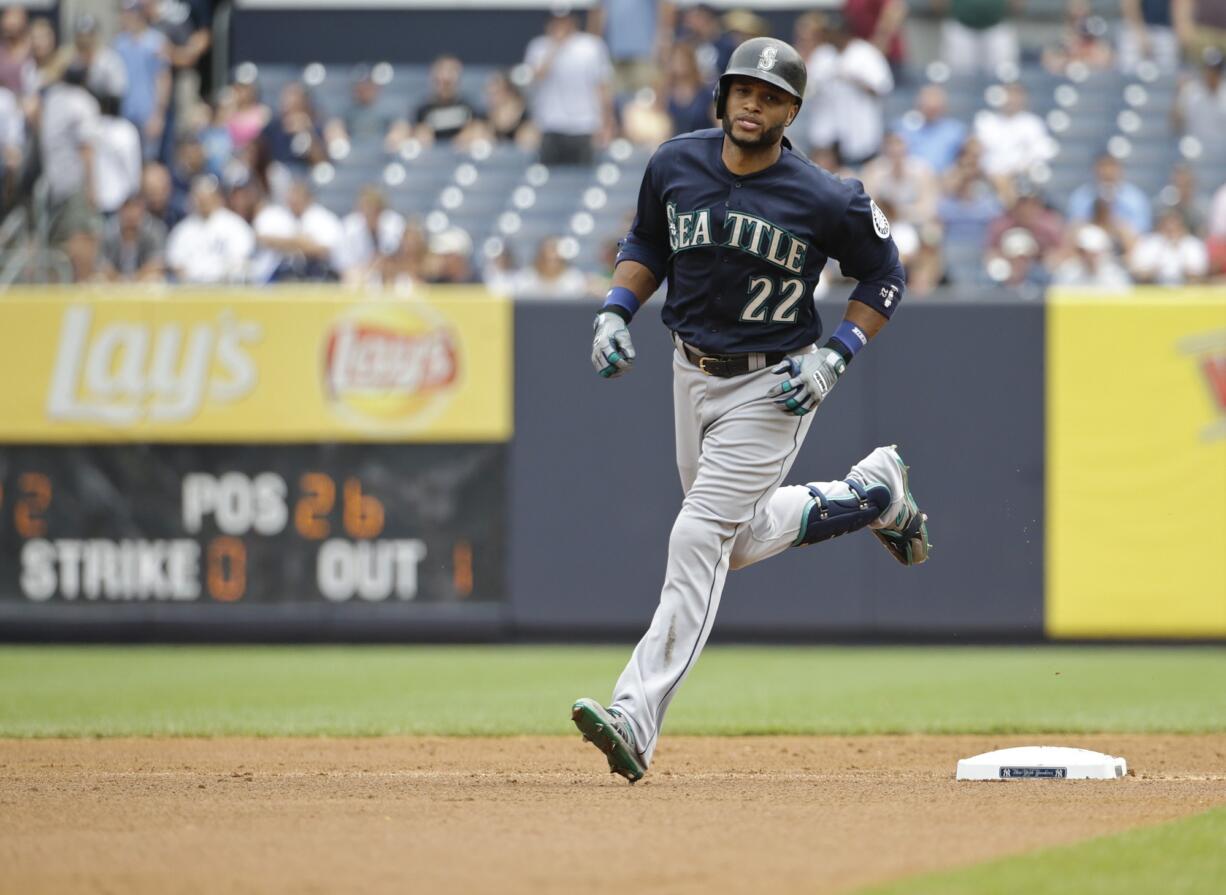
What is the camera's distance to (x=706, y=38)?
1661 cm

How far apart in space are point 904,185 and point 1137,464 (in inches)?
124

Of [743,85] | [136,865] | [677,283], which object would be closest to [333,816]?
[136,865]

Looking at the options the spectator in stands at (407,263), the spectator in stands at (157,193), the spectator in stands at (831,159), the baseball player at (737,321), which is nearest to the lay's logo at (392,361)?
the spectator in stands at (407,263)

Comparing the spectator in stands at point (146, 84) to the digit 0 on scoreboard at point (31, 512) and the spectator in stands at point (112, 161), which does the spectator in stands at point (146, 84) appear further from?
the digit 0 on scoreboard at point (31, 512)

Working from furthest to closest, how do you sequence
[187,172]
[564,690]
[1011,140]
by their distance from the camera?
[187,172], [1011,140], [564,690]

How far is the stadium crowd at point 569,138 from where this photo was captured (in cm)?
1363

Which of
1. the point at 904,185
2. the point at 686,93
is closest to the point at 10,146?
the point at 686,93

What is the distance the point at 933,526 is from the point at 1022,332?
52.9 inches

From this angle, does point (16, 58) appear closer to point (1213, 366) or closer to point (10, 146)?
point (10, 146)

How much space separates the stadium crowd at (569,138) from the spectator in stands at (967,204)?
0.02 m

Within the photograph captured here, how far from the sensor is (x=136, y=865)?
178 inches

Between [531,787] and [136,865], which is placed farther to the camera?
[531,787]

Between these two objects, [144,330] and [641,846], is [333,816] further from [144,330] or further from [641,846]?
[144,330]

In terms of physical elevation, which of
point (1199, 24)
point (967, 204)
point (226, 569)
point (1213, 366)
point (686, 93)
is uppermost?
point (1199, 24)
